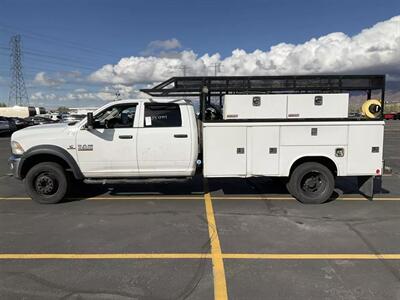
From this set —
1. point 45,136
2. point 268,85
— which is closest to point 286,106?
point 268,85

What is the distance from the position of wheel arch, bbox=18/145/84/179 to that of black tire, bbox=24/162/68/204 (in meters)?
0.12

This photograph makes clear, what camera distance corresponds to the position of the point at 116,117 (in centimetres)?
718

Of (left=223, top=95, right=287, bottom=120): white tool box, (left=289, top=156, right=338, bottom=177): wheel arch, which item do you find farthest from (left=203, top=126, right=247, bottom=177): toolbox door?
(left=289, top=156, right=338, bottom=177): wheel arch

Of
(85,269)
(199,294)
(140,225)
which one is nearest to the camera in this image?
(199,294)

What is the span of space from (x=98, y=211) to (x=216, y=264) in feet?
10.0

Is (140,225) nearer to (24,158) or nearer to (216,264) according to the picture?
(216,264)

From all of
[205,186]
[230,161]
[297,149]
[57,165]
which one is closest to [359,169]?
[297,149]

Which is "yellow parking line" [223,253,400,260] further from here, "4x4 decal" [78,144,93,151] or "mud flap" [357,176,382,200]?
"4x4 decal" [78,144,93,151]

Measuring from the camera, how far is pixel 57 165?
7.13 m

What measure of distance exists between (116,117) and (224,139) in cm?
215

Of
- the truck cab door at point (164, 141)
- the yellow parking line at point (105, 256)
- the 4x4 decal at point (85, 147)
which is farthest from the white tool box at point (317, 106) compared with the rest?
the 4x4 decal at point (85, 147)

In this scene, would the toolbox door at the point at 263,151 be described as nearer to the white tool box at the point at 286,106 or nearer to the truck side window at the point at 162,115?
the white tool box at the point at 286,106

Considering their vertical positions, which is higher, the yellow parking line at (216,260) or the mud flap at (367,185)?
the mud flap at (367,185)

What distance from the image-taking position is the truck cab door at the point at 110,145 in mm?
6984
